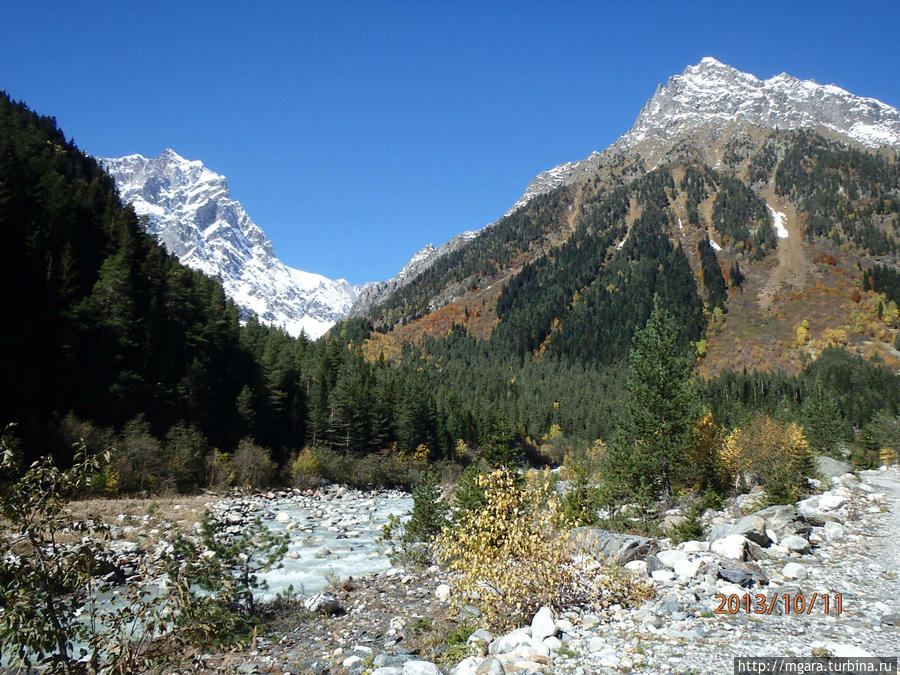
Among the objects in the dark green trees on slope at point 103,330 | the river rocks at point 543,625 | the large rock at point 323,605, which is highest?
the dark green trees on slope at point 103,330

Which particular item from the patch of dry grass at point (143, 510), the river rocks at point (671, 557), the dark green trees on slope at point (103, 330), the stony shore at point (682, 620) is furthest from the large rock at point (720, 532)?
the dark green trees on slope at point (103, 330)

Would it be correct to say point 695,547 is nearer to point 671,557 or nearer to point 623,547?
point 671,557

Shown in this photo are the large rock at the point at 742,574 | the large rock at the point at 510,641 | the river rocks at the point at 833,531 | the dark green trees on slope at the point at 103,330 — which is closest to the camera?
the large rock at the point at 510,641

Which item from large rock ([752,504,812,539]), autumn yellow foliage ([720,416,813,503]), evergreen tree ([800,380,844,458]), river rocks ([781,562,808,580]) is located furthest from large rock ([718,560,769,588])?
evergreen tree ([800,380,844,458])

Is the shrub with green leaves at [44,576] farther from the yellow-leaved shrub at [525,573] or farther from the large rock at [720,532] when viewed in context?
the large rock at [720,532]

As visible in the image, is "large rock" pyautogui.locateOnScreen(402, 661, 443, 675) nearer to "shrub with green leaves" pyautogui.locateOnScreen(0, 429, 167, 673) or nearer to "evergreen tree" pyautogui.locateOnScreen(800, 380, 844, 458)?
"shrub with green leaves" pyautogui.locateOnScreen(0, 429, 167, 673)

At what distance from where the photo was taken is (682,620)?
307 inches

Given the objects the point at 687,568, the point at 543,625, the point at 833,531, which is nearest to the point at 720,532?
the point at 687,568

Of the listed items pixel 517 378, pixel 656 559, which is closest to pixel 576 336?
pixel 517 378

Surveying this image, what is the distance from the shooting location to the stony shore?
6.78 metres
